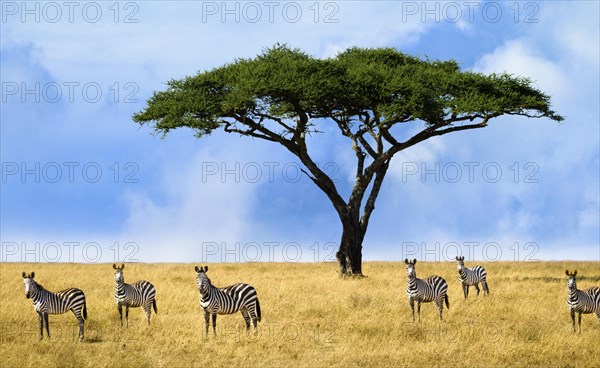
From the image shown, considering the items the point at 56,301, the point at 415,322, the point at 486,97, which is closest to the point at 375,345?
the point at 415,322

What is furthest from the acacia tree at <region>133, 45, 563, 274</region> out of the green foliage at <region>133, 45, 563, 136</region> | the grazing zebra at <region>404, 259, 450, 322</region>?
the grazing zebra at <region>404, 259, 450, 322</region>

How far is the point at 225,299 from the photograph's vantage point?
17219 mm

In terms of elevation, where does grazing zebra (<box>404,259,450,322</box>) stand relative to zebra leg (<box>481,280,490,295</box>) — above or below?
above

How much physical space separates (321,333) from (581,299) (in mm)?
6495

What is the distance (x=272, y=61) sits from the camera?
3556cm

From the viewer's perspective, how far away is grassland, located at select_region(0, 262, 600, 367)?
15938 millimetres

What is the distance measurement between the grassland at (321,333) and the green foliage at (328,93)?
915 centimetres

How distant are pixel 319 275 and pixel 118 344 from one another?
62.7 ft

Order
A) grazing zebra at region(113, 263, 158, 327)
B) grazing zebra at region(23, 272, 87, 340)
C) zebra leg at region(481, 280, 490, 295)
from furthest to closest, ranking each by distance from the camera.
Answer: zebra leg at region(481, 280, 490, 295)
grazing zebra at region(113, 263, 158, 327)
grazing zebra at region(23, 272, 87, 340)

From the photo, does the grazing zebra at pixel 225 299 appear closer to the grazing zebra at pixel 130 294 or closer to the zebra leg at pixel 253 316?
Answer: the zebra leg at pixel 253 316

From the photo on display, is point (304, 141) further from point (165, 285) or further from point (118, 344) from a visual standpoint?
point (118, 344)

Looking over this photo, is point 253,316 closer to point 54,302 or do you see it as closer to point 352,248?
point 54,302

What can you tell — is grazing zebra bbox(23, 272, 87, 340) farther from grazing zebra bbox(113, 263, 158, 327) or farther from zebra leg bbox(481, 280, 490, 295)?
zebra leg bbox(481, 280, 490, 295)

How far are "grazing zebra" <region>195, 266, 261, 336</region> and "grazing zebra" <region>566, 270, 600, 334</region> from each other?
7687 mm
